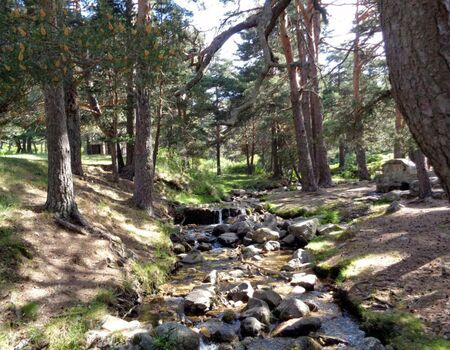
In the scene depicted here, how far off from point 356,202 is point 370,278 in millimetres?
7719

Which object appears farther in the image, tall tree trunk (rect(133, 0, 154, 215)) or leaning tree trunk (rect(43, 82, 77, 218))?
tall tree trunk (rect(133, 0, 154, 215))

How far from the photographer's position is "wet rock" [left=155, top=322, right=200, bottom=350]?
206 inches

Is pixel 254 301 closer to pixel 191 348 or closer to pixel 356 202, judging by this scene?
pixel 191 348

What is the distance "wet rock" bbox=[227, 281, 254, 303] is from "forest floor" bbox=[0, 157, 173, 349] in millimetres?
1769

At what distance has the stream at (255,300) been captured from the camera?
5.65 meters

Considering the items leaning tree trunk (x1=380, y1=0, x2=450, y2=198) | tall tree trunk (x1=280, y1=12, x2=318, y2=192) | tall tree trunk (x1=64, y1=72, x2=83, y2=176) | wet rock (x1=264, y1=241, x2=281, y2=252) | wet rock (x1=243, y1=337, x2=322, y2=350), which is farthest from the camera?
tall tree trunk (x1=280, y1=12, x2=318, y2=192)

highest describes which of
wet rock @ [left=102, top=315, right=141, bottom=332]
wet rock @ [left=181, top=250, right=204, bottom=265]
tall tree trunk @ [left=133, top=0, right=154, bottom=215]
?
tall tree trunk @ [left=133, top=0, right=154, bottom=215]

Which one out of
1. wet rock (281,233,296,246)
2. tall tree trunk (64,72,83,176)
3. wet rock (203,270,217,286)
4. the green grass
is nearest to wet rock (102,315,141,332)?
wet rock (203,270,217,286)

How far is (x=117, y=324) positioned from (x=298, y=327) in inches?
103

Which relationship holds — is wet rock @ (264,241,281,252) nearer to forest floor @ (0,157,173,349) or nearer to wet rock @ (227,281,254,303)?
forest floor @ (0,157,173,349)

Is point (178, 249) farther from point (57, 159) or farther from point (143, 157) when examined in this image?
point (57, 159)

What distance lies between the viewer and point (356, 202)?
14312 mm

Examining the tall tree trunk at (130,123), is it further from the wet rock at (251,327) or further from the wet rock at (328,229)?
the wet rock at (251,327)

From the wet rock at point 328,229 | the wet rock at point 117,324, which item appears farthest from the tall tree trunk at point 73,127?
the wet rock at point 117,324
